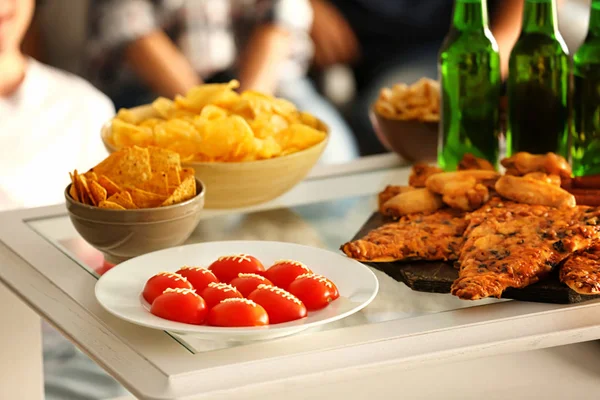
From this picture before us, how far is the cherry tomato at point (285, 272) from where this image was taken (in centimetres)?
118

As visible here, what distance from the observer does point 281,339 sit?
110 centimetres

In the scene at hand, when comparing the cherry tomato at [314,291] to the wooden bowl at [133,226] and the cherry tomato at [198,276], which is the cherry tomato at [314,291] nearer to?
the cherry tomato at [198,276]

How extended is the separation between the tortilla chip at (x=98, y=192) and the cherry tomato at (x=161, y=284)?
209mm

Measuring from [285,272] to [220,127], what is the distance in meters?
0.36

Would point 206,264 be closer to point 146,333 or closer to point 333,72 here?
point 146,333

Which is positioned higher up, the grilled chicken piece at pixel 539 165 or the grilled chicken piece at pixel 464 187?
the grilled chicken piece at pixel 539 165

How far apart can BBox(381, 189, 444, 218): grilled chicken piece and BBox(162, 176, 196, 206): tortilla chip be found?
28 centimetres

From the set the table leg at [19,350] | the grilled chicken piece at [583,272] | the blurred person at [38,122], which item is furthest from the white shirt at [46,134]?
the grilled chicken piece at [583,272]

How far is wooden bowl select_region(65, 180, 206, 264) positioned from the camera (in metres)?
1.32

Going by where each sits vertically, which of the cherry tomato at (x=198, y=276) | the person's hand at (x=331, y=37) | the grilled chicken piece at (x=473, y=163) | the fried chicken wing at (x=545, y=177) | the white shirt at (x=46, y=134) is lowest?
the white shirt at (x=46, y=134)

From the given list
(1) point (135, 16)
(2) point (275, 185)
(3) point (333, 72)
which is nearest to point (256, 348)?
(2) point (275, 185)

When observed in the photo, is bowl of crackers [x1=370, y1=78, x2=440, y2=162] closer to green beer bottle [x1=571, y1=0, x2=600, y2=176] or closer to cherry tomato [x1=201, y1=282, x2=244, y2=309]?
green beer bottle [x1=571, y1=0, x2=600, y2=176]

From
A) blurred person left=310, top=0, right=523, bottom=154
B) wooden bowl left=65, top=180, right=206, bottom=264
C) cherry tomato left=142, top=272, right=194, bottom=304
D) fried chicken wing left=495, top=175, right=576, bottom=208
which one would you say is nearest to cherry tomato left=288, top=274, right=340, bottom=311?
cherry tomato left=142, top=272, right=194, bottom=304

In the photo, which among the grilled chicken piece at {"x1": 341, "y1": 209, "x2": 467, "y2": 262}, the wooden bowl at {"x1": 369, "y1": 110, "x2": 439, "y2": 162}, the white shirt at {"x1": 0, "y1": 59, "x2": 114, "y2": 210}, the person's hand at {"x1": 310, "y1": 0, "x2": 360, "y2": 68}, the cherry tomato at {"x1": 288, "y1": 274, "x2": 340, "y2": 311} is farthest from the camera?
the person's hand at {"x1": 310, "y1": 0, "x2": 360, "y2": 68}
